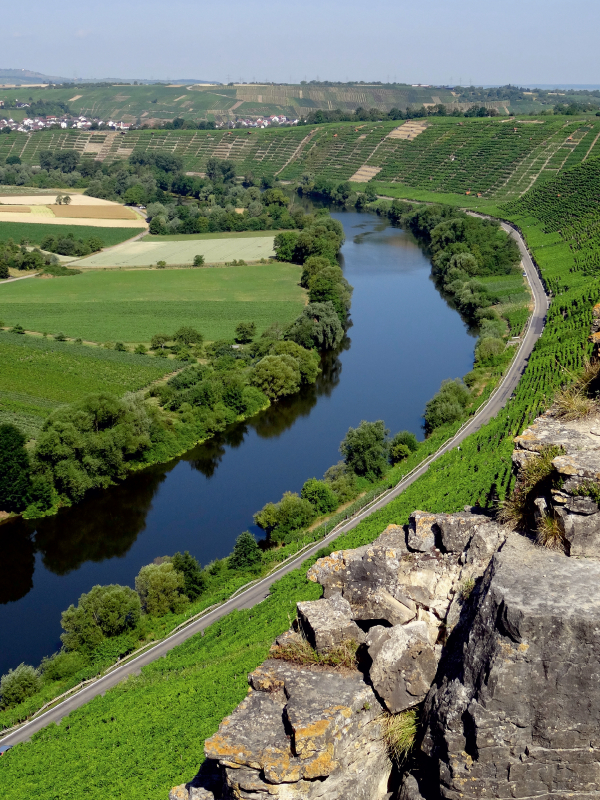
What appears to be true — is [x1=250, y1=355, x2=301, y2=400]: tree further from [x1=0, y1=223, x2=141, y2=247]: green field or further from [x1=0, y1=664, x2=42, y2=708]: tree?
[x1=0, y1=223, x2=141, y2=247]: green field

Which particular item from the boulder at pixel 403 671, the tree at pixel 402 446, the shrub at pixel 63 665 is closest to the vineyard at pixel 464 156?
the tree at pixel 402 446

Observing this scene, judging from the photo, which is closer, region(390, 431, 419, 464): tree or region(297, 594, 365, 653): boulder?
region(297, 594, 365, 653): boulder

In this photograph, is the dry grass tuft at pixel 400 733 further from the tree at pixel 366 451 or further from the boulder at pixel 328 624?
the tree at pixel 366 451

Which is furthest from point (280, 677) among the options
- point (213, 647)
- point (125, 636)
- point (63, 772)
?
point (125, 636)

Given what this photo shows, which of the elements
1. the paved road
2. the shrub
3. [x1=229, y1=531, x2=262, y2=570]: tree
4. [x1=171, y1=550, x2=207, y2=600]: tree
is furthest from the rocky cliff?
[x1=229, y1=531, x2=262, y2=570]: tree

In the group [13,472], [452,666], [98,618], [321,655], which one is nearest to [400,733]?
[452,666]

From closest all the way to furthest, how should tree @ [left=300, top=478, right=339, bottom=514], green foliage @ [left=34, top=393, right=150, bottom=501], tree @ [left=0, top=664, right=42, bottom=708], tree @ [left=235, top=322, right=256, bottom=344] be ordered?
tree @ [left=0, top=664, right=42, bottom=708]
tree @ [left=300, top=478, right=339, bottom=514]
green foliage @ [left=34, top=393, right=150, bottom=501]
tree @ [left=235, top=322, right=256, bottom=344]
